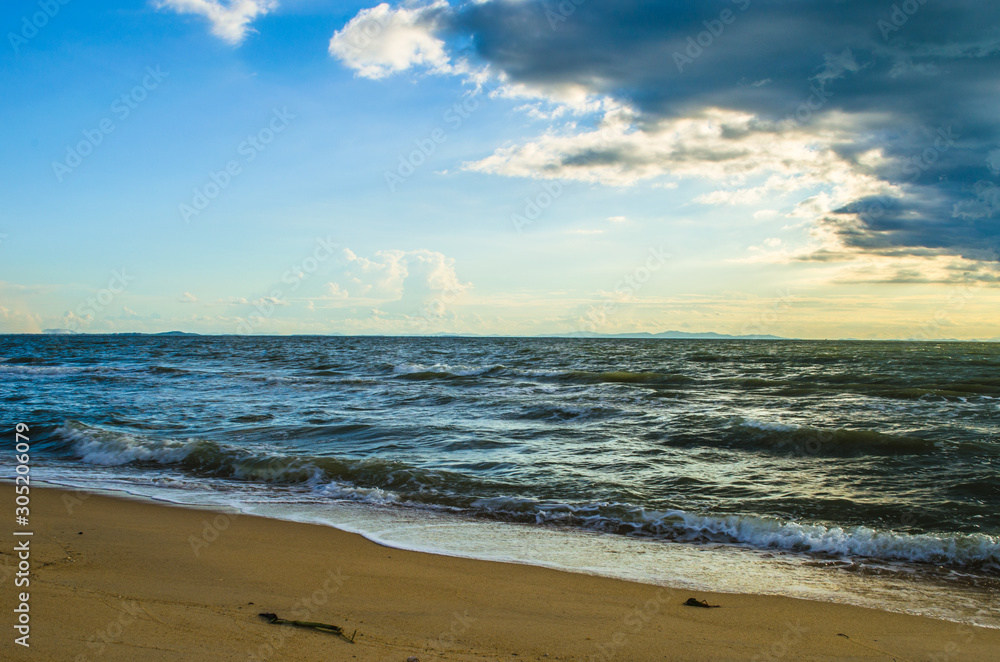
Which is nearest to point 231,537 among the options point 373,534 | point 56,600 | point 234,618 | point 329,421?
point 373,534

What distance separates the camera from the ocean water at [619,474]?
18.2ft

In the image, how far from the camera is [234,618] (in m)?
3.76

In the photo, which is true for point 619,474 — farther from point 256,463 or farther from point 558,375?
point 558,375

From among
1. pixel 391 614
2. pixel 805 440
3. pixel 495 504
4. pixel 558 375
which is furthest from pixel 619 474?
pixel 558 375

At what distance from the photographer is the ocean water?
5535 mm

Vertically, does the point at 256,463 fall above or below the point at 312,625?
below

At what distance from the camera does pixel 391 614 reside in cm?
396

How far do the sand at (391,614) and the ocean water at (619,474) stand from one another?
539 millimetres

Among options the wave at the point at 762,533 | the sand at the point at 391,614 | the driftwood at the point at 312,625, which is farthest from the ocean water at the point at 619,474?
the driftwood at the point at 312,625

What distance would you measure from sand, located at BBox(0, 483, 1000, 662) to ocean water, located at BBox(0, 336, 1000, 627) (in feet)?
1.77

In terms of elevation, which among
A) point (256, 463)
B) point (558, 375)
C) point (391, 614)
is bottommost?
point (256, 463)

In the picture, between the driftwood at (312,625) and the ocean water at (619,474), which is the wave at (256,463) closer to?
the ocean water at (619,474)

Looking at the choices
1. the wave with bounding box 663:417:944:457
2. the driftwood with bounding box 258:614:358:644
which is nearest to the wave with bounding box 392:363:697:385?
the wave with bounding box 663:417:944:457

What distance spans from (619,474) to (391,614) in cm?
574
